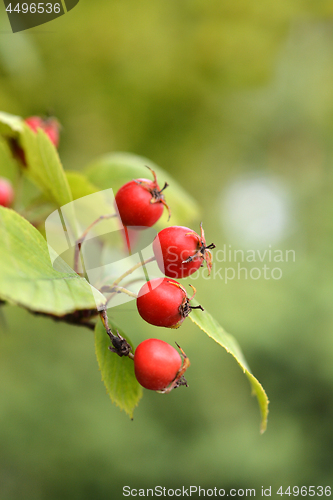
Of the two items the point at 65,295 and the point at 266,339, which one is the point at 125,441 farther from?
the point at 65,295

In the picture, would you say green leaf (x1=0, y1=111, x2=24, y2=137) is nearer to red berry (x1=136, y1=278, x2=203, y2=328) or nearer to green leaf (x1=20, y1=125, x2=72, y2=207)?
green leaf (x1=20, y1=125, x2=72, y2=207)

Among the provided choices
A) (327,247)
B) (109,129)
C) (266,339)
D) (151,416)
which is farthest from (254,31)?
(151,416)

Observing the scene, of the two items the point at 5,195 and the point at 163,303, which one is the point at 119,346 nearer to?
the point at 163,303

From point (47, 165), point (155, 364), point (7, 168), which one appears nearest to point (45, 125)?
point (7, 168)

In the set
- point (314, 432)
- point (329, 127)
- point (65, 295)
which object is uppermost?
point (65, 295)

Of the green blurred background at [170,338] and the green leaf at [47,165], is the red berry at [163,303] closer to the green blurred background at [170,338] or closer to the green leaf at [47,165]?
the green leaf at [47,165]
